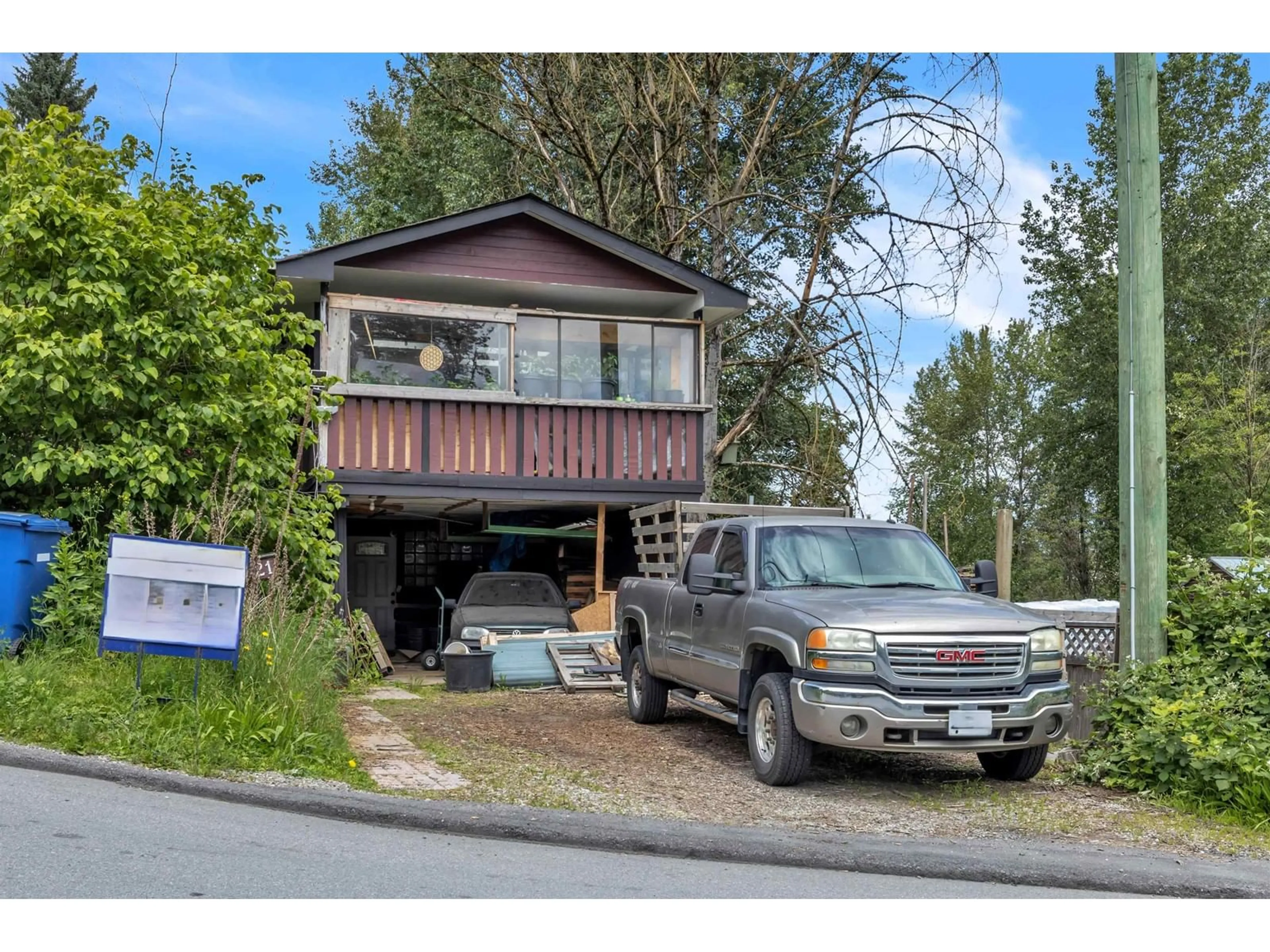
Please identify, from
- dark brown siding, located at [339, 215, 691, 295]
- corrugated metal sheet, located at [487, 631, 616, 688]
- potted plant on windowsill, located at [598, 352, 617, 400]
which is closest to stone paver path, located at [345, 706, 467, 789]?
corrugated metal sheet, located at [487, 631, 616, 688]

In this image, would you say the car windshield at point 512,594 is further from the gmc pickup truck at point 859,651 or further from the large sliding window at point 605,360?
the gmc pickup truck at point 859,651

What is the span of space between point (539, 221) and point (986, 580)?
33.4 ft

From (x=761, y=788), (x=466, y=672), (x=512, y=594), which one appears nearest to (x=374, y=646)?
(x=512, y=594)

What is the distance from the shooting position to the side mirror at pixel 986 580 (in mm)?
9211

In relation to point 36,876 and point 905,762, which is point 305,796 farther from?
point 905,762

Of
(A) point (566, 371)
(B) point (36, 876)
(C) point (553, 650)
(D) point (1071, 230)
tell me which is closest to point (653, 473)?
(A) point (566, 371)

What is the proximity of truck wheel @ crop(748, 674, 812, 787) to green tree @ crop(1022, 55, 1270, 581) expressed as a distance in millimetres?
27086

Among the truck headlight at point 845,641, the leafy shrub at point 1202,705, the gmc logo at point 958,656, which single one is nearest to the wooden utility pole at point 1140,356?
the leafy shrub at point 1202,705

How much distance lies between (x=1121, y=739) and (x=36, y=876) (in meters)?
7.18

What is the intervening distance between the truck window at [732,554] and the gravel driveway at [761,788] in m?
1.52

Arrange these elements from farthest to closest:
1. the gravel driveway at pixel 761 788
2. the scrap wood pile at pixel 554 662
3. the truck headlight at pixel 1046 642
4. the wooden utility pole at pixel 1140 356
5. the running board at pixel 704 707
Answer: the scrap wood pile at pixel 554 662 → the running board at pixel 704 707 → the wooden utility pole at pixel 1140 356 → the truck headlight at pixel 1046 642 → the gravel driveway at pixel 761 788

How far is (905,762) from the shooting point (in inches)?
378

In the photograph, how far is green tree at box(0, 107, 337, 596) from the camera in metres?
10.8

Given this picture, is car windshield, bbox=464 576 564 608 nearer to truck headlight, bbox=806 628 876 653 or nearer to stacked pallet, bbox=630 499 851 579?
stacked pallet, bbox=630 499 851 579
